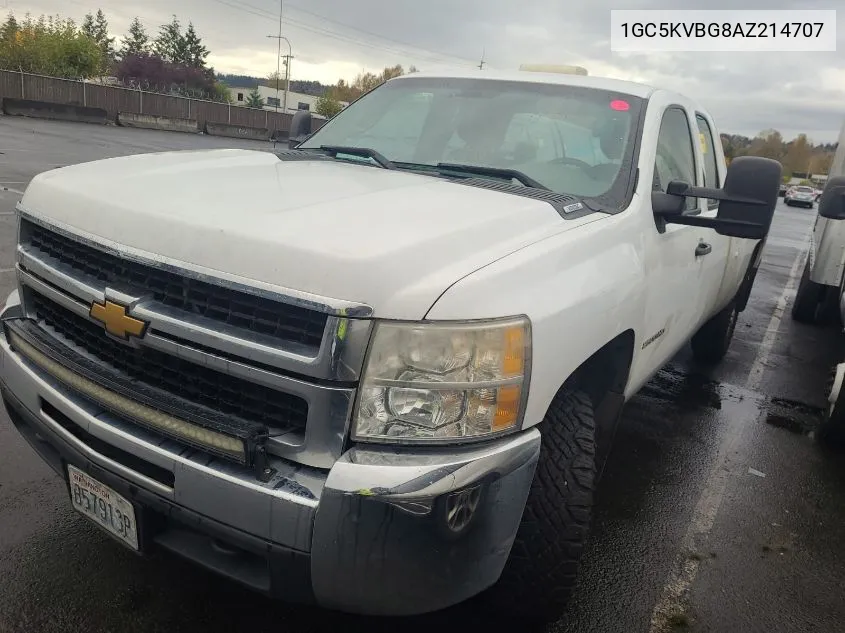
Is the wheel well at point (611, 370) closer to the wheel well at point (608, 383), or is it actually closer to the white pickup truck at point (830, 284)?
the wheel well at point (608, 383)

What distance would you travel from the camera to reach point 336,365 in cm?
170

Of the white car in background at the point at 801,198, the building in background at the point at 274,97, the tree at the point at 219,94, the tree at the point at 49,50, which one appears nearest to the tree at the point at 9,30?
the tree at the point at 49,50

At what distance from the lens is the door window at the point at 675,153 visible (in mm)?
3230

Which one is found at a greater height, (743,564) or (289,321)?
(289,321)

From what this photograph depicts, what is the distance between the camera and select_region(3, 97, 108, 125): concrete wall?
29.6 m

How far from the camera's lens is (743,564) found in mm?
3035

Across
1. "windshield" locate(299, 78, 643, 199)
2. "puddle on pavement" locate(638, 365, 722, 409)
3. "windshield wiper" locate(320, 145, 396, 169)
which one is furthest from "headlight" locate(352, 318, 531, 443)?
"puddle on pavement" locate(638, 365, 722, 409)

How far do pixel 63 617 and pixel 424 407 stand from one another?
1.48m

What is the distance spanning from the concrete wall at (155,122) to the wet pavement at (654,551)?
111 feet

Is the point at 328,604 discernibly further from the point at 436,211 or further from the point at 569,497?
the point at 436,211

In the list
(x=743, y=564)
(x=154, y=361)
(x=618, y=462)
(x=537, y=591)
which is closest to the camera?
(x=154, y=361)

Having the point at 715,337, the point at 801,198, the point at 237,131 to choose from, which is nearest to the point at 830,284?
the point at 715,337

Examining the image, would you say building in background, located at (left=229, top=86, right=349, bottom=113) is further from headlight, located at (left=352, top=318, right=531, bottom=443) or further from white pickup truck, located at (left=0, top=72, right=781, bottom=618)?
headlight, located at (left=352, top=318, right=531, bottom=443)

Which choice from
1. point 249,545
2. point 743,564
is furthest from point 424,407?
point 743,564
